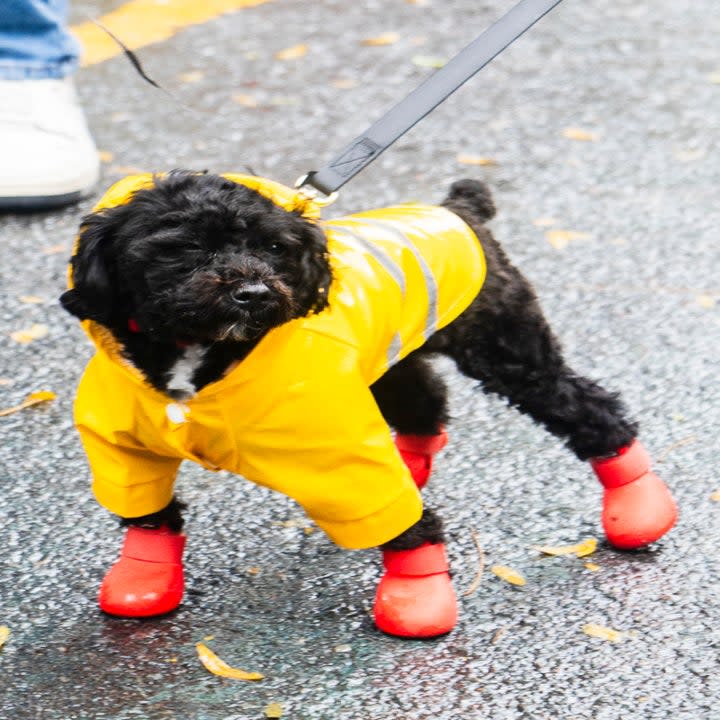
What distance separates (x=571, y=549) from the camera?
10.6ft

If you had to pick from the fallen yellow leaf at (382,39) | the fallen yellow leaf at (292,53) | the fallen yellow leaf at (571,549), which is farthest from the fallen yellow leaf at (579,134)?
the fallen yellow leaf at (571,549)

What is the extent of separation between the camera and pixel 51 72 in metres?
5.14

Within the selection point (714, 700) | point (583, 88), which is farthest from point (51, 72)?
point (714, 700)

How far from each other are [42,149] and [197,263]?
8.37 ft

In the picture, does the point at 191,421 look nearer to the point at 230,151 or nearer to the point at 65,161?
the point at 65,161

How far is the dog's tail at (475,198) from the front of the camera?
10.9 ft

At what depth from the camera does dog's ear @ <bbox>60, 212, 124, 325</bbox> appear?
254cm

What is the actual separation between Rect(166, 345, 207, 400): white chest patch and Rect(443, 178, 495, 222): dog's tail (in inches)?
35.4

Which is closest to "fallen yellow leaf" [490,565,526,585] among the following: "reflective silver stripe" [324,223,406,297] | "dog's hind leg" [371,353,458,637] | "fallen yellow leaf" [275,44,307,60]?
"dog's hind leg" [371,353,458,637]

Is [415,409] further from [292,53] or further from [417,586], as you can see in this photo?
[292,53]

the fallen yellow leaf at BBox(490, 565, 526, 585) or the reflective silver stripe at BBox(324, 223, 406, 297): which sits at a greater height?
the reflective silver stripe at BBox(324, 223, 406, 297)

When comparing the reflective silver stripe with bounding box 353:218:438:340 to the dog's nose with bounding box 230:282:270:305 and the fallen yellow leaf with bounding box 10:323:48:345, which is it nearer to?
the dog's nose with bounding box 230:282:270:305

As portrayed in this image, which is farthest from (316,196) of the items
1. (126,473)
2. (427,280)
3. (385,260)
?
(126,473)

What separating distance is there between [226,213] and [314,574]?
987 mm
